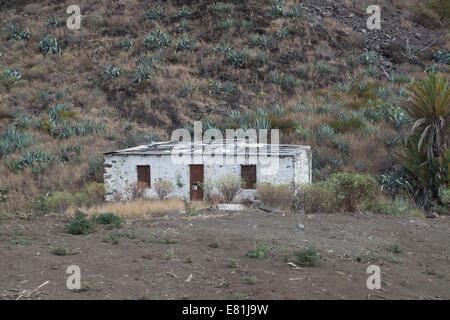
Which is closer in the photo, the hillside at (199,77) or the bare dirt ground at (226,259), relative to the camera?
the bare dirt ground at (226,259)

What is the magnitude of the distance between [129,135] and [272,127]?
871 cm

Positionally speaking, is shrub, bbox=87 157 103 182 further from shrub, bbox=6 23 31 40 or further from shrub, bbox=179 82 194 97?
shrub, bbox=6 23 31 40

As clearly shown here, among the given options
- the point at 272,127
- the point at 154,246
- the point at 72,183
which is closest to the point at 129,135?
the point at 72,183

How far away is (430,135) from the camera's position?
1747 cm

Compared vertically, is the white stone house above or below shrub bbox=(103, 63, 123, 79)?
below

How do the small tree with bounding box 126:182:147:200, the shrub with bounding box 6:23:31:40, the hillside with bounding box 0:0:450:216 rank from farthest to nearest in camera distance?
the shrub with bounding box 6:23:31:40, the hillside with bounding box 0:0:450:216, the small tree with bounding box 126:182:147:200

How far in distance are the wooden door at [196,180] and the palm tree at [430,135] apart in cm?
798

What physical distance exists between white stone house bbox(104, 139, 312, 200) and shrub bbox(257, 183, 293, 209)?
191 centimetres

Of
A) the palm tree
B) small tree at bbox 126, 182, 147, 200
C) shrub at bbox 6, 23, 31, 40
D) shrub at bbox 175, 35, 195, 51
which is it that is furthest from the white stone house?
shrub at bbox 6, 23, 31, 40

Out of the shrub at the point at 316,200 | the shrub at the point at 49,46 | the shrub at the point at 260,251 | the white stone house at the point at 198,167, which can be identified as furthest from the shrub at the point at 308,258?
the shrub at the point at 49,46

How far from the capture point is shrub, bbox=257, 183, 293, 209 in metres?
15.0

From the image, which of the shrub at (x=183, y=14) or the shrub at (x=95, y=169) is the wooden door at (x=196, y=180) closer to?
the shrub at (x=95, y=169)

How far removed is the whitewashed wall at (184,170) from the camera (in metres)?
17.8
